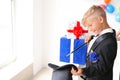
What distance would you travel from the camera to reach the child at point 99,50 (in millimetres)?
1026

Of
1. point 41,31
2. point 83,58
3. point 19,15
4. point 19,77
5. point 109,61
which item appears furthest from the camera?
point 41,31

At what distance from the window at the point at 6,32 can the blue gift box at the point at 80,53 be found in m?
0.48

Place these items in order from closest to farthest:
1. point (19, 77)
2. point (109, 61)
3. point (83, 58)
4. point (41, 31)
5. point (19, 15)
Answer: point (109, 61)
point (19, 77)
point (83, 58)
point (19, 15)
point (41, 31)

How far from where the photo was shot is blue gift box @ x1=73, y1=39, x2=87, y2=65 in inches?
61.8

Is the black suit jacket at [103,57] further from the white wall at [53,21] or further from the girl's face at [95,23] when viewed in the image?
the white wall at [53,21]

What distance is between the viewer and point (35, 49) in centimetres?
171

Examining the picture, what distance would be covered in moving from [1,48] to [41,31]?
0.35m

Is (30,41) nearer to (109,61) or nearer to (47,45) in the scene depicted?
(47,45)

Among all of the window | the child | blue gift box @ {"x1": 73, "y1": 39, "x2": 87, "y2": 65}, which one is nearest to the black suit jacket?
the child

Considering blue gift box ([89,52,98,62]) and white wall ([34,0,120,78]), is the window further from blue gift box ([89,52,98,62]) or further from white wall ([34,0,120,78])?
blue gift box ([89,52,98,62])

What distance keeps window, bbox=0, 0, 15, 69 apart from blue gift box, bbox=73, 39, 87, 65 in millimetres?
479

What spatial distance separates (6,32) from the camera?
1.67 m

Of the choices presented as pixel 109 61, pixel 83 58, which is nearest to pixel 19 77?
pixel 83 58

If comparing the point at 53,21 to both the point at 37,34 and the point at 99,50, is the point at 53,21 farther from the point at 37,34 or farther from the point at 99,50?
the point at 99,50
